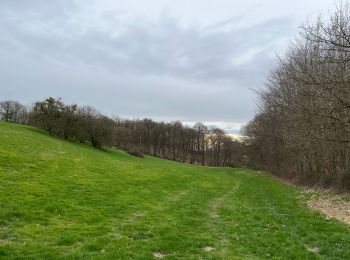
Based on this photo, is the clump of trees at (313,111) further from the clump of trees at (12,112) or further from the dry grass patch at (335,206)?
the clump of trees at (12,112)

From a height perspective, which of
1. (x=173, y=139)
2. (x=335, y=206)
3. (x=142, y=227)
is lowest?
(x=142, y=227)

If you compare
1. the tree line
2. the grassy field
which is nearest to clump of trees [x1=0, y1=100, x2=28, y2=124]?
the tree line

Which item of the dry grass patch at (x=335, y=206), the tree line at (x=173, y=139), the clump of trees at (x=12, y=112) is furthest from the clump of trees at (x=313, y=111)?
the clump of trees at (x=12, y=112)

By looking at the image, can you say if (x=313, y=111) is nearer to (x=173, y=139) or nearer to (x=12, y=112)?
(x=12, y=112)

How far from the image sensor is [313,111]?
2395 cm

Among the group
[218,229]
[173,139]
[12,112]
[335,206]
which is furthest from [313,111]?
[173,139]

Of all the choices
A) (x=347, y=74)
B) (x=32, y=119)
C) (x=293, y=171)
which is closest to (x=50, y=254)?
(x=347, y=74)

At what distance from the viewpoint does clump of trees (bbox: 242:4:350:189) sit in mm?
21750

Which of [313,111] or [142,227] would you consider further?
[313,111]

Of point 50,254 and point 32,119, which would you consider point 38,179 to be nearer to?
point 50,254

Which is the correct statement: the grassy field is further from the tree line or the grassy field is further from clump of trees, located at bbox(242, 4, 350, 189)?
the tree line

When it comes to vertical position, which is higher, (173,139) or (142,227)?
(173,139)

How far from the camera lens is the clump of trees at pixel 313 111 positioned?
21.8 meters

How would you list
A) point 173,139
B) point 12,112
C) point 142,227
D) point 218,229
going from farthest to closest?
point 173,139
point 12,112
point 218,229
point 142,227
